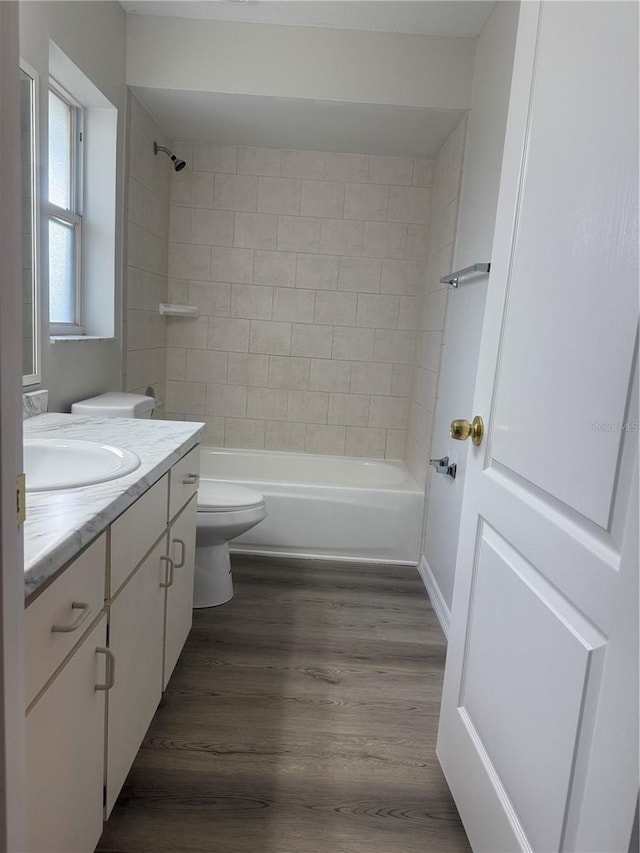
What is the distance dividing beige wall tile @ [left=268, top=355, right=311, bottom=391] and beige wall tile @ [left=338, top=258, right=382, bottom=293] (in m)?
0.54

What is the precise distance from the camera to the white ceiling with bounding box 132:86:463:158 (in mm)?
2695

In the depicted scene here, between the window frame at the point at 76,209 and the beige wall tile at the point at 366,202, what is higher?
the beige wall tile at the point at 366,202

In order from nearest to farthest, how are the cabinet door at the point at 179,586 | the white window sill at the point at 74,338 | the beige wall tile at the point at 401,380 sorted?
1. the cabinet door at the point at 179,586
2. the white window sill at the point at 74,338
3. the beige wall tile at the point at 401,380

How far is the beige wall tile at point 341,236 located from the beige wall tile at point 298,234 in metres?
0.04

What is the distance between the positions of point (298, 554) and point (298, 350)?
1.29m

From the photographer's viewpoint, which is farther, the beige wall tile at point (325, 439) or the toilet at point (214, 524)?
the beige wall tile at point (325, 439)

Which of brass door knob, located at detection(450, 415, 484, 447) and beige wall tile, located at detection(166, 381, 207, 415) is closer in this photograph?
brass door knob, located at detection(450, 415, 484, 447)

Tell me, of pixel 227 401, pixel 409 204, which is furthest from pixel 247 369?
pixel 409 204

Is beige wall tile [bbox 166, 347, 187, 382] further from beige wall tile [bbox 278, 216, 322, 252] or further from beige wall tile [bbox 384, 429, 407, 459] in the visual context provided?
beige wall tile [bbox 384, 429, 407, 459]

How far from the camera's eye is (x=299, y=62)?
260cm

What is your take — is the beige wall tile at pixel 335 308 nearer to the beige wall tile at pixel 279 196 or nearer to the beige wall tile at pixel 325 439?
the beige wall tile at pixel 279 196

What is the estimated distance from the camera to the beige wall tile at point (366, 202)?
3457 mm

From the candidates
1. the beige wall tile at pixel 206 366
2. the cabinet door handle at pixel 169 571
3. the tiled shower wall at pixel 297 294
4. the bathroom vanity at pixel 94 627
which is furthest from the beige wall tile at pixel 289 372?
the cabinet door handle at pixel 169 571

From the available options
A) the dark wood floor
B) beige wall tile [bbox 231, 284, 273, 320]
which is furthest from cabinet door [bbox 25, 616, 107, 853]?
beige wall tile [bbox 231, 284, 273, 320]
